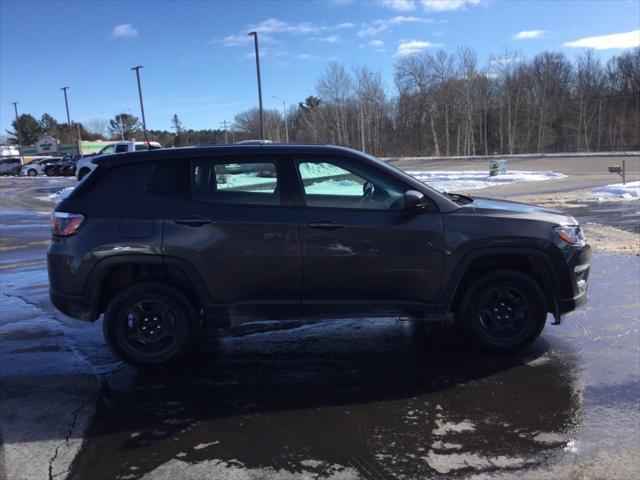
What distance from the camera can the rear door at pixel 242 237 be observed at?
4.52m

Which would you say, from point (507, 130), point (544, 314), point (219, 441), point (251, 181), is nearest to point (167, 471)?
point (219, 441)

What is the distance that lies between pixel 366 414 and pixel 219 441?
1039mm

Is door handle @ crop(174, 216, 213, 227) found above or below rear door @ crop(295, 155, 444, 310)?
above

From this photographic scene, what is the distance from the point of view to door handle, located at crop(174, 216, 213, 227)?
4.52m

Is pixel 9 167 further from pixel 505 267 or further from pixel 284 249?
pixel 505 267

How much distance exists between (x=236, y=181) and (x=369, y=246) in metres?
1.33

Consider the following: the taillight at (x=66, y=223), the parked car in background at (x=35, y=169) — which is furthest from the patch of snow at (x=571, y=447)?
the parked car in background at (x=35, y=169)

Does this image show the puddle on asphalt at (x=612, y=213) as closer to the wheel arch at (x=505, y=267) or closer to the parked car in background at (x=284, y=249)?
the wheel arch at (x=505, y=267)

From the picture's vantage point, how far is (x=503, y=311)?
16.0 feet

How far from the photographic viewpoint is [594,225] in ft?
39.4

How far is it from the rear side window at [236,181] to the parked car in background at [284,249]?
0.01 m

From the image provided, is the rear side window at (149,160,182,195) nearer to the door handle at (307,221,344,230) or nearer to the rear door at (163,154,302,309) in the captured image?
the rear door at (163,154,302,309)

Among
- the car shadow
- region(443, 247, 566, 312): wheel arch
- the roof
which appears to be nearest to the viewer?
the car shadow

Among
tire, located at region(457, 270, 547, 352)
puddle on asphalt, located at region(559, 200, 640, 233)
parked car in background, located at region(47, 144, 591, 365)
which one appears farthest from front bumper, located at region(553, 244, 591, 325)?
puddle on asphalt, located at region(559, 200, 640, 233)
